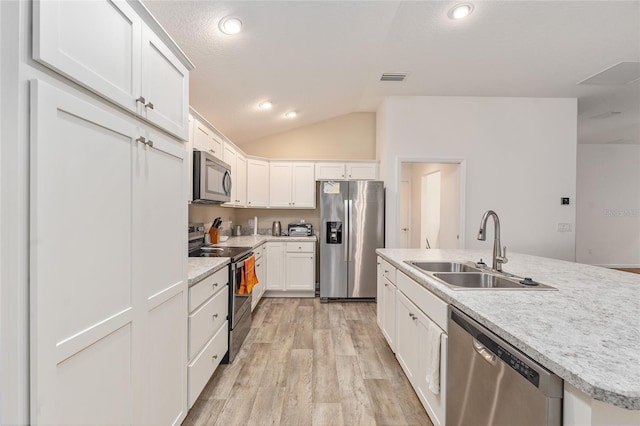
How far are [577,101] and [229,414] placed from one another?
18.5 feet

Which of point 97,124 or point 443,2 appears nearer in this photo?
point 97,124

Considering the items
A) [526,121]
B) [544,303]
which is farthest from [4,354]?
[526,121]

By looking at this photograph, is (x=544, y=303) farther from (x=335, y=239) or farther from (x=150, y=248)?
(x=335, y=239)

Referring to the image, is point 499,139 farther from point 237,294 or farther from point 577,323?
point 237,294

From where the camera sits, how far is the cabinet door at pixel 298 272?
14.3 ft

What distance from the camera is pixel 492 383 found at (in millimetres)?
1071

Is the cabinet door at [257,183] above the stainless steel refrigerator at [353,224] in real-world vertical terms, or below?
above

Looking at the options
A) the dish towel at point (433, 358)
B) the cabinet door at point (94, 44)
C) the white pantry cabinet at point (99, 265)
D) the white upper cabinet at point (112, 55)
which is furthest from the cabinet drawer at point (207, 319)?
the dish towel at point (433, 358)

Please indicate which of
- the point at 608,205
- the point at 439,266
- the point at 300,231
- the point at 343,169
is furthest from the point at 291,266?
the point at 608,205

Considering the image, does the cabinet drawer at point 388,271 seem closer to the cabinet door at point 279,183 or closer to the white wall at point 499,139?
the white wall at point 499,139

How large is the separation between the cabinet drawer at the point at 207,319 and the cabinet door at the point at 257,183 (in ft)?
7.55

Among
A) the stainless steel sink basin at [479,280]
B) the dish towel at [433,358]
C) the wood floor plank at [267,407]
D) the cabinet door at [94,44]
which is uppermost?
the cabinet door at [94,44]

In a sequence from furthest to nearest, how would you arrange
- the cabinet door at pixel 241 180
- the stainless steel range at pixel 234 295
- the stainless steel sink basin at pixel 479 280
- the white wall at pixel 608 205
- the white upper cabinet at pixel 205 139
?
the white wall at pixel 608 205 < the cabinet door at pixel 241 180 < the white upper cabinet at pixel 205 139 < the stainless steel range at pixel 234 295 < the stainless steel sink basin at pixel 479 280

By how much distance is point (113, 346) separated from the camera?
3.45 ft
